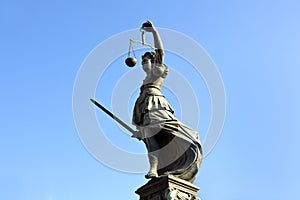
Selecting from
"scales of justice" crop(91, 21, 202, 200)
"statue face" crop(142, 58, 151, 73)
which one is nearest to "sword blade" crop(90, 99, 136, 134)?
"scales of justice" crop(91, 21, 202, 200)

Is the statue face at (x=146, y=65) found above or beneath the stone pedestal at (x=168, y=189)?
above

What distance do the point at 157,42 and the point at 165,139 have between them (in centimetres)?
238

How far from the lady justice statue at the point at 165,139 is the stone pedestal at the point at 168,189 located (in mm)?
171

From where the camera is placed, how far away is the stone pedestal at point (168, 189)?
1162 cm

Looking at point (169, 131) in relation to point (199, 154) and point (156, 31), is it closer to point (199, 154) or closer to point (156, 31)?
point (199, 154)

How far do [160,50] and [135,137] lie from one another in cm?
213

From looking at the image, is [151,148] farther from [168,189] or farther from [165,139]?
[168,189]

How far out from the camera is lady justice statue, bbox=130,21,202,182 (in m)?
12.2

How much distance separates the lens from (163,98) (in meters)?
A: 13.1

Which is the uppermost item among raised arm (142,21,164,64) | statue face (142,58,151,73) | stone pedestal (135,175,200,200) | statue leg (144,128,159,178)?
raised arm (142,21,164,64)

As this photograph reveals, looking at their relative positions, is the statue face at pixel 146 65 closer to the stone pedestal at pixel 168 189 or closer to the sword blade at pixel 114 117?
the sword blade at pixel 114 117

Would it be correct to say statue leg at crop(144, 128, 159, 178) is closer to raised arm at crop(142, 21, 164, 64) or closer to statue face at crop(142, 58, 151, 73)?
statue face at crop(142, 58, 151, 73)

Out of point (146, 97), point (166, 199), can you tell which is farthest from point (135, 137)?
point (166, 199)

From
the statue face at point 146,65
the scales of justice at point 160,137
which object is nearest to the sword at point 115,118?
the scales of justice at point 160,137
